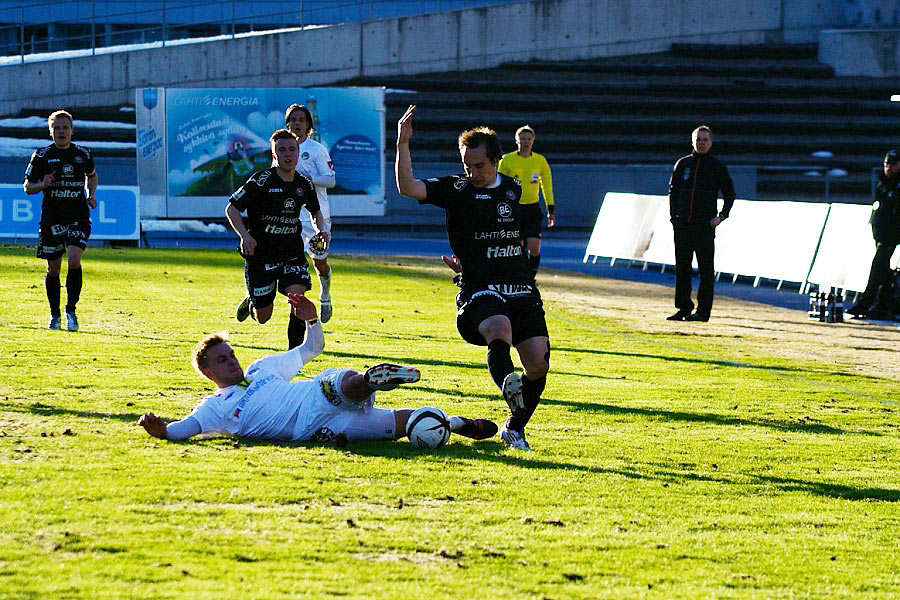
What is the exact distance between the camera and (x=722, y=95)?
40.6 metres

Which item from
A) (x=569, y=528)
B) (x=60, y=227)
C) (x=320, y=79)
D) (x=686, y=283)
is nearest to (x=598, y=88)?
(x=320, y=79)

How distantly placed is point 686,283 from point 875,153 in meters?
25.0

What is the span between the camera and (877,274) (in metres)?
17.5

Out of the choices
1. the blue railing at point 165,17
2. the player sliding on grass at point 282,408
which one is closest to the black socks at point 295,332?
the player sliding on grass at point 282,408

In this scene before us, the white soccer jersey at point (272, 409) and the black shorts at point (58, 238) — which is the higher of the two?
the black shorts at point (58, 238)

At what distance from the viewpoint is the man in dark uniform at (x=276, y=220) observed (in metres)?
10.6

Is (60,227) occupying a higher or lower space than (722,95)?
lower

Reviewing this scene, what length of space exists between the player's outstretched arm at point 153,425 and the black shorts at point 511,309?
1746 mm

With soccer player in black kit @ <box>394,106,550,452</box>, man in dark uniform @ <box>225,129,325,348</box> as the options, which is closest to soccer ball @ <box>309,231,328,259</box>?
man in dark uniform @ <box>225,129,325,348</box>

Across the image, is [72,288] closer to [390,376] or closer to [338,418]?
[338,418]

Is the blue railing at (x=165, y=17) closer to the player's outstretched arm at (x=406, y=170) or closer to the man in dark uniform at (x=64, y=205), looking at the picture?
the man in dark uniform at (x=64, y=205)

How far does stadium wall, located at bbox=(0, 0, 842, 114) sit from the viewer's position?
3891cm

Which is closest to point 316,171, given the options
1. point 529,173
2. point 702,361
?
point 702,361

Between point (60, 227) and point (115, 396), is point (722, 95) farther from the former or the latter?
point (115, 396)
